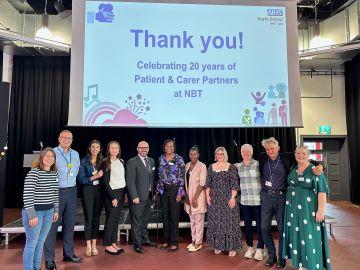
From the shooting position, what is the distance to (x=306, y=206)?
2.59m

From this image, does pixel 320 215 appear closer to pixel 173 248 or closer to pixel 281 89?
pixel 173 248

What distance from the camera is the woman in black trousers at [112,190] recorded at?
126 inches

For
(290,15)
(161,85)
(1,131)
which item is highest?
(290,15)

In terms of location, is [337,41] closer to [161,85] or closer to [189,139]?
[189,139]

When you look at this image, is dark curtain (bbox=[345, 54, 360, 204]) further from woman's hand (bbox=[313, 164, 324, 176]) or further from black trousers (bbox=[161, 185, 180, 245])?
black trousers (bbox=[161, 185, 180, 245])

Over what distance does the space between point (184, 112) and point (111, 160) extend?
119cm

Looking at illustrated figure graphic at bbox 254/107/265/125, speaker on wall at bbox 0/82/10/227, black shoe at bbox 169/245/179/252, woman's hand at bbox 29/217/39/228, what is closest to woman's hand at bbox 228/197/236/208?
black shoe at bbox 169/245/179/252

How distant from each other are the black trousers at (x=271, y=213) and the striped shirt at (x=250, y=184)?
10cm

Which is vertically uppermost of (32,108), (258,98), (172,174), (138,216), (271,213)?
(32,108)

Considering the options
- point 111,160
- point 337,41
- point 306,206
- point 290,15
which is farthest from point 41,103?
point 337,41

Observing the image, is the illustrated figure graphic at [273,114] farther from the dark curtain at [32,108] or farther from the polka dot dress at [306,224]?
the dark curtain at [32,108]

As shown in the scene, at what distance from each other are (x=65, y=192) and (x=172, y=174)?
46.9 inches

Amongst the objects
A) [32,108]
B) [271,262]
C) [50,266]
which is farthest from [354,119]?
[32,108]

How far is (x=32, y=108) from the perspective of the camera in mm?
6270
